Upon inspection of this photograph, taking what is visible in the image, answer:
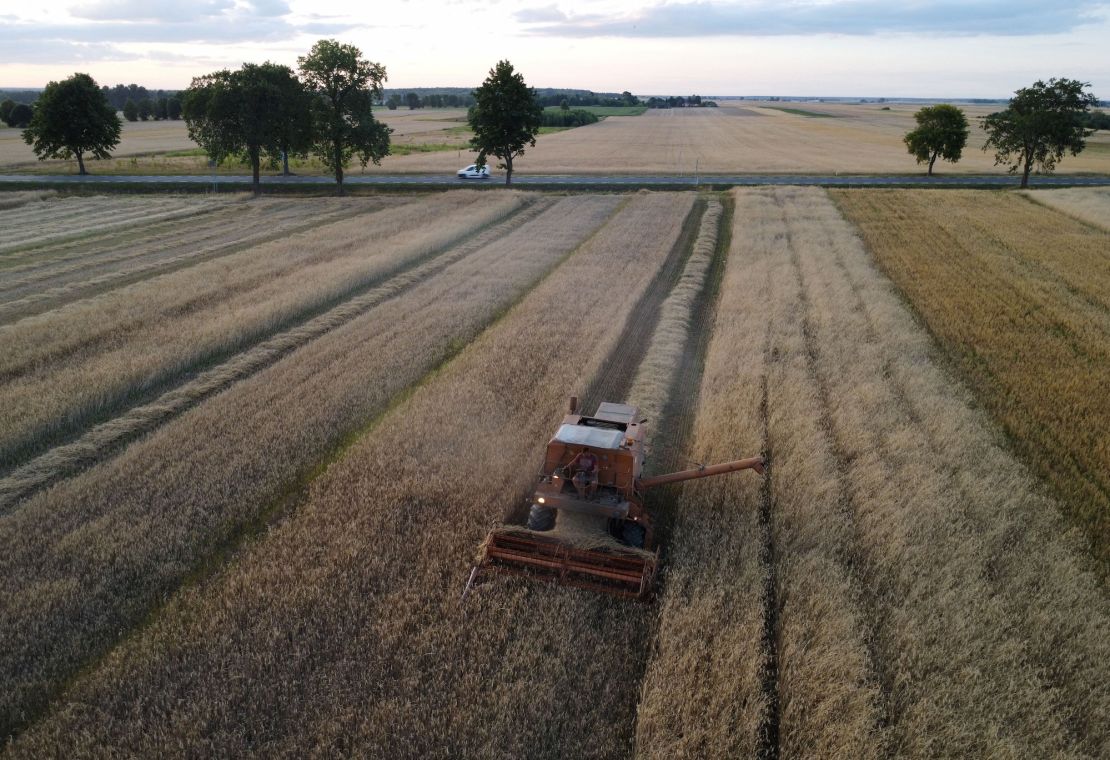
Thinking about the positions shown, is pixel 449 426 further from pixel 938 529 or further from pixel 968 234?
pixel 968 234

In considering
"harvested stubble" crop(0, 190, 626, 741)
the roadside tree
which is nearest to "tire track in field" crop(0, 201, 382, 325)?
"harvested stubble" crop(0, 190, 626, 741)

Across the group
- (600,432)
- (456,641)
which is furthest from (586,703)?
(600,432)

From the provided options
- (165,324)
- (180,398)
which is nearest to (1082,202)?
(165,324)

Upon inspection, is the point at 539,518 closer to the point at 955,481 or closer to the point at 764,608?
the point at 764,608

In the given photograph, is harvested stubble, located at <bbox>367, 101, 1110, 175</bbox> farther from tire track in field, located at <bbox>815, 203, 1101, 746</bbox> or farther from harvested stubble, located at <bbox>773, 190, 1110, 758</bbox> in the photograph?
harvested stubble, located at <bbox>773, 190, 1110, 758</bbox>

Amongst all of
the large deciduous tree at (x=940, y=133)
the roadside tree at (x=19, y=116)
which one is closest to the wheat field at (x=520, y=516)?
the large deciduous tree at (x=940, y=133)

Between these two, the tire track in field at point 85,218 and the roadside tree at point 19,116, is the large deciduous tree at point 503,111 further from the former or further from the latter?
the roadside tree at point 19,116
